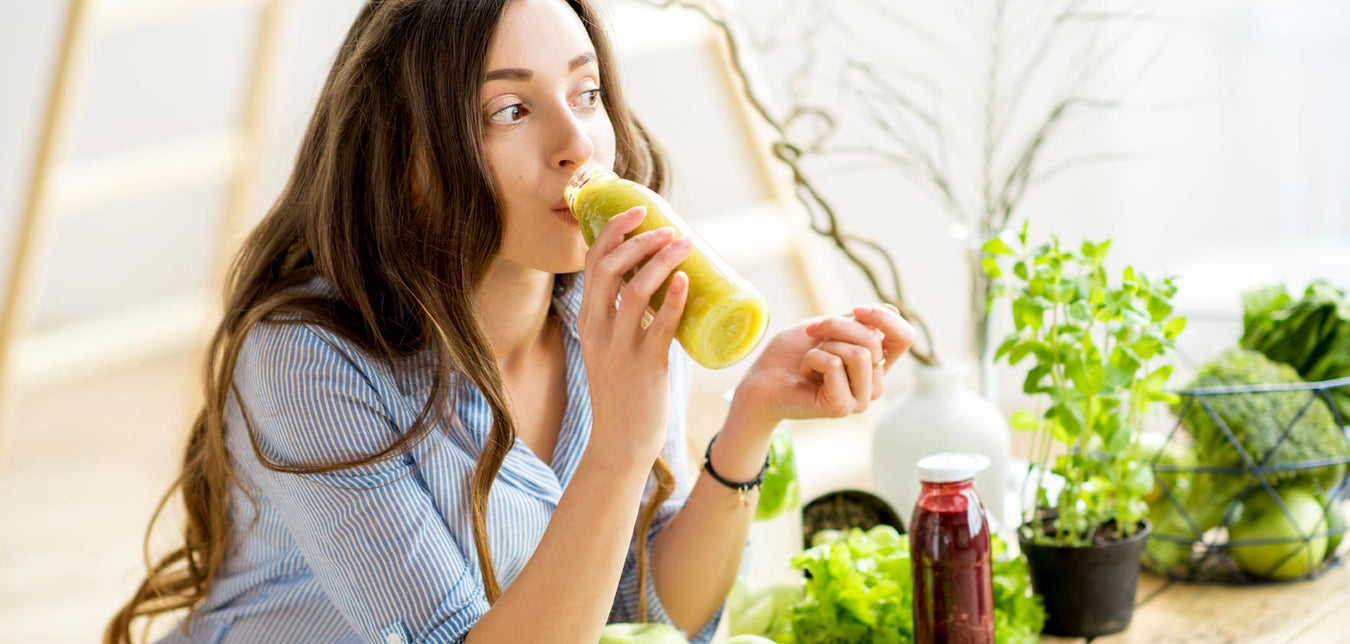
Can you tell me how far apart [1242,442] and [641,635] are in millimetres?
628

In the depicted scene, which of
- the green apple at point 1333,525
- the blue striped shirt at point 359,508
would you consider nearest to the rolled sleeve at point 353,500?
the blue striped shirt at point 359,508

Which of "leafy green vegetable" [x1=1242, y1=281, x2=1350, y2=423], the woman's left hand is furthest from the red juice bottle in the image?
"leafy green vegetable" [x1=1242, y1=281, x2=1350, y2=423]

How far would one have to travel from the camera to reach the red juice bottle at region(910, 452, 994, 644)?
950mm

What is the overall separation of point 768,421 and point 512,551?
267 millimetres

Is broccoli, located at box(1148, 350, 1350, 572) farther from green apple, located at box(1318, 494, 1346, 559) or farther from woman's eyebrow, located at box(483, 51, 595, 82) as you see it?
woman's eyebrow, located at box(483, 51, 595, 82)

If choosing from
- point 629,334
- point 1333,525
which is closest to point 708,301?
point 629,334

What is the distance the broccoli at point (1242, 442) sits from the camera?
1212 mm

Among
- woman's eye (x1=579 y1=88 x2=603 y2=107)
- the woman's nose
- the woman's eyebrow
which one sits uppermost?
the woman's eyebrow

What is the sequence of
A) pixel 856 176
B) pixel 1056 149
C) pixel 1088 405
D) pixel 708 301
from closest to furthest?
pixel 708 301 < pixel 1088 405 < pixel 1056 149 < pixel 856 176

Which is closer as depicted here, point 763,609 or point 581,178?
point 581,178

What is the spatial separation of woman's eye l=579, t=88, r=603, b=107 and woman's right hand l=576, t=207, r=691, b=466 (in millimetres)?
211

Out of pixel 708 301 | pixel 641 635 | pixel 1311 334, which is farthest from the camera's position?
pixel 1311 334

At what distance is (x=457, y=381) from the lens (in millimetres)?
1140

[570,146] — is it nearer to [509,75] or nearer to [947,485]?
[509,75]
